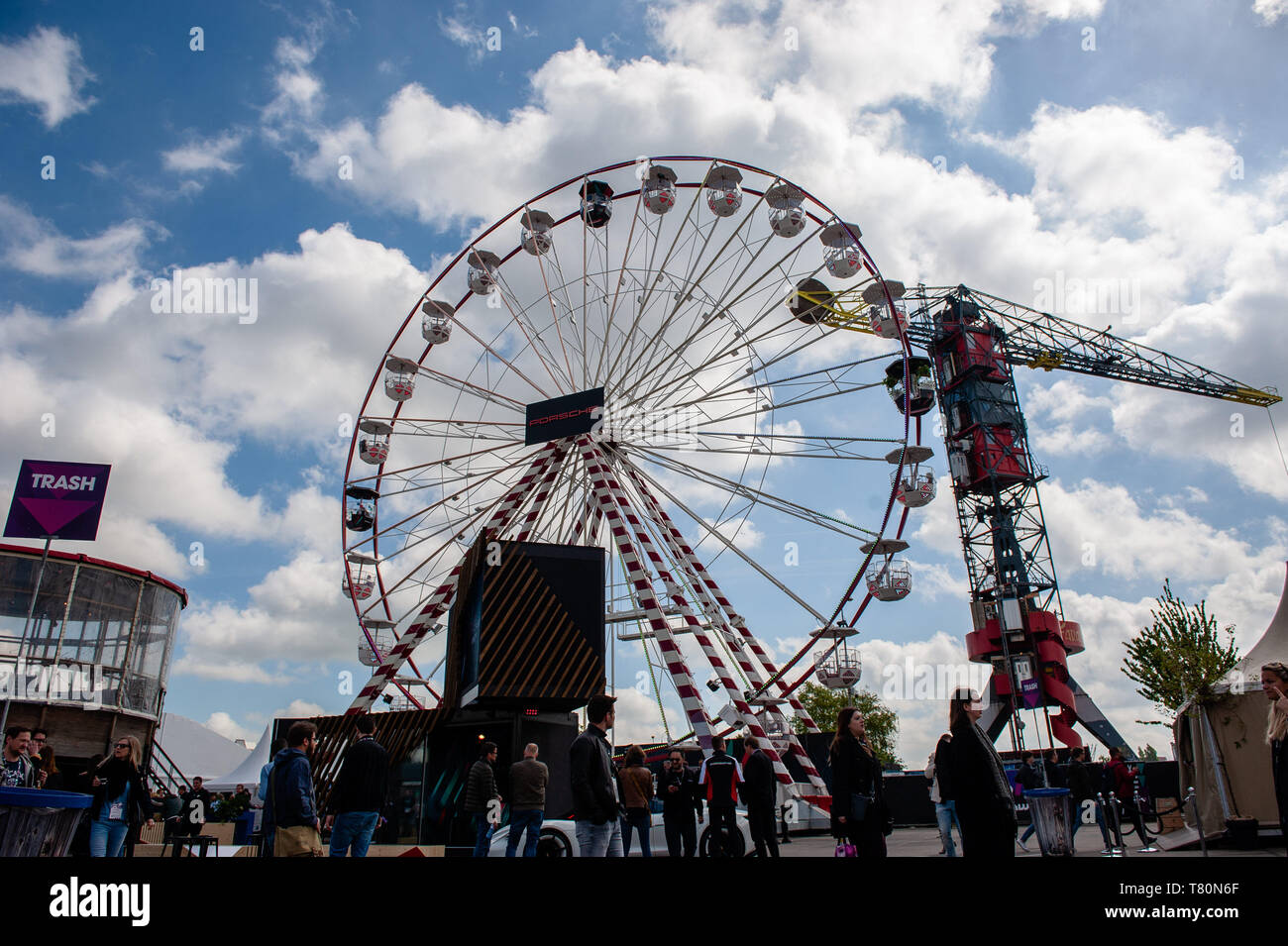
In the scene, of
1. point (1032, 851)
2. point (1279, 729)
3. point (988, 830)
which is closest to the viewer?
point (1279, 729)

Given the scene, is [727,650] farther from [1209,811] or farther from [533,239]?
[533,239]

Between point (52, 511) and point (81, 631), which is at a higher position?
point (52, 511)

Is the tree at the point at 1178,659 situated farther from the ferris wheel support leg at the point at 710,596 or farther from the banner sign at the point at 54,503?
the banner sign at the point at 54,503

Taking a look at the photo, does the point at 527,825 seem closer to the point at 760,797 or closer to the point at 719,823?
the point at 719,823

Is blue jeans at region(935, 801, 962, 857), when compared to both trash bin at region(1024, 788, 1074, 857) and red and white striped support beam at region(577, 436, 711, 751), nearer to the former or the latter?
trash bin at region(1024, 788, 1074, 857)

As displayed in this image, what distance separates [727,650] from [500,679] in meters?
5.55

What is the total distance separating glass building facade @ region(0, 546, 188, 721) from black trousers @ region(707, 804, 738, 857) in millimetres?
15201

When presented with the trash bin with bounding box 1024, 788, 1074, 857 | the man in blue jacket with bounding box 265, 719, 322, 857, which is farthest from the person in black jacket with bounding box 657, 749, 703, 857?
the man in blue jacket with bounding box 265, 719, 322, 857

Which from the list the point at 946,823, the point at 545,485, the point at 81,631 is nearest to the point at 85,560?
the point at 81,631

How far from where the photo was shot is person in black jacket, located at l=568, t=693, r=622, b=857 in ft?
23.8

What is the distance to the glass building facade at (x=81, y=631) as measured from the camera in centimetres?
1812

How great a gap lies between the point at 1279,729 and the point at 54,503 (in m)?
17.3

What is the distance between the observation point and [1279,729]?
5988mm
